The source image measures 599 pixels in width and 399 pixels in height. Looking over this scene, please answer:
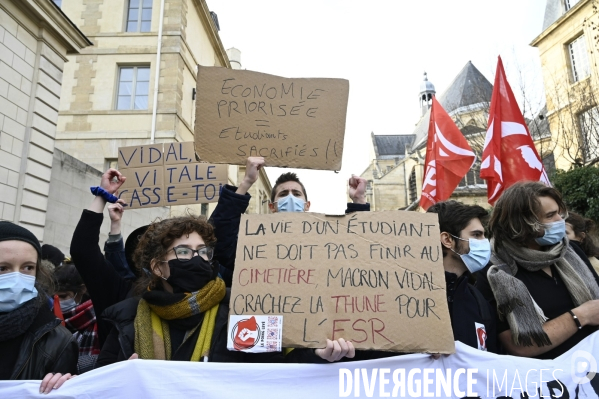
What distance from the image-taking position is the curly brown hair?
2.28 m

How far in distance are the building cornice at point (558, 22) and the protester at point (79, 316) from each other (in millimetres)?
20767

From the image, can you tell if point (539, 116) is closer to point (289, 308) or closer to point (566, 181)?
point (566, 181)

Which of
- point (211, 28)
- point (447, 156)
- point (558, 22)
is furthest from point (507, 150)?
point (211, 28)

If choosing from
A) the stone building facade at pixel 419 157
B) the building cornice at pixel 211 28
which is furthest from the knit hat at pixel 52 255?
the building cornice at pixel 211 28

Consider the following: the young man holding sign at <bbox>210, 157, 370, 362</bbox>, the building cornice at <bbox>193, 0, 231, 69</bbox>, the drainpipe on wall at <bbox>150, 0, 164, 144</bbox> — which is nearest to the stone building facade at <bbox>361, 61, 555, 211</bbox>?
the drainpipe on wall at <bbox>150, 0, 164, 144</bbox>

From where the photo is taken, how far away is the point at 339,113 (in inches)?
110

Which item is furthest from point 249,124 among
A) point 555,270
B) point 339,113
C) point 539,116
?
point 539,116

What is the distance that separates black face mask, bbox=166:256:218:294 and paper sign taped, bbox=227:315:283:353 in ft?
1.09

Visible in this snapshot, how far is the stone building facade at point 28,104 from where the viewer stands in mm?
8211

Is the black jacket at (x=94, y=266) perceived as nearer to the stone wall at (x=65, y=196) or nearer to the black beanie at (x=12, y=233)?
the black beanie at (x=12, y=233)

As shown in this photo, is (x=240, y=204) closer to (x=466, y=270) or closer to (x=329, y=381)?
(x=329, y=381)

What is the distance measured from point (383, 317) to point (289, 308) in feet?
1.32

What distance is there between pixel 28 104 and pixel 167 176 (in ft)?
21.9

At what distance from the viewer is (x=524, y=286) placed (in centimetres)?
231
